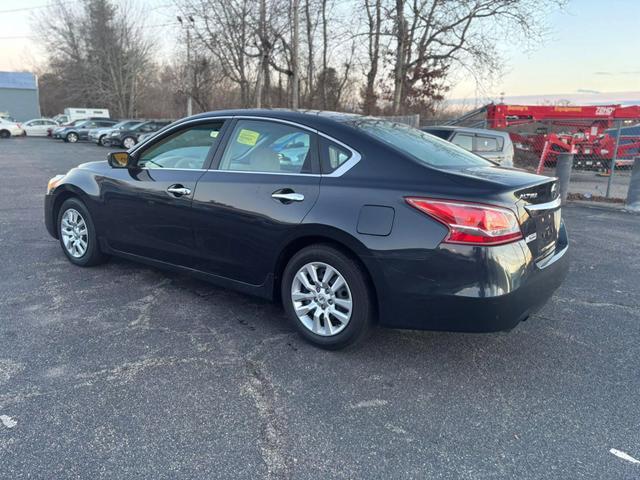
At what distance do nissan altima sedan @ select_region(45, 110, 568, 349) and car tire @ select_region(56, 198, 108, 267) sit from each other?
0.53 m

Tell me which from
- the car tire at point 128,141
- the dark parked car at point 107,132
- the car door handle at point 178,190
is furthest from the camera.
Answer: the dark parked car at point 107,132

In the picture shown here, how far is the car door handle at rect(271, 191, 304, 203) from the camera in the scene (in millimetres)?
3259

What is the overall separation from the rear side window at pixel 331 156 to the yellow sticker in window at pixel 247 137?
2.06 ft

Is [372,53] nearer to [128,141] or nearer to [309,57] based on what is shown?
[309,57]

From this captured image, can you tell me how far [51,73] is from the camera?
5781cm

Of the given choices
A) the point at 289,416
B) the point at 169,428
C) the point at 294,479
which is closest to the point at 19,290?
the point at 169,428

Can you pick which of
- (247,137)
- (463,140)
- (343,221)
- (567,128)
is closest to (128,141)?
(567,128)

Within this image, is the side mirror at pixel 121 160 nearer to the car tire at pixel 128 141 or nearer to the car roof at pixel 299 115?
the car roof at pixel 299 115

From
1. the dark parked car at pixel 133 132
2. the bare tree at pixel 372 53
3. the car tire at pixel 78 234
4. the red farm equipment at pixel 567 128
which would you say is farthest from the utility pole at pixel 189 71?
the car tire at pixel 78 234

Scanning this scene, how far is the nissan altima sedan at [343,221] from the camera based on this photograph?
9.12 feet

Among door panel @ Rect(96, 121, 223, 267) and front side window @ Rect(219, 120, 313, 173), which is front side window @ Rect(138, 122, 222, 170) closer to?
door panel @ Rect(96, 121, 223, 267)

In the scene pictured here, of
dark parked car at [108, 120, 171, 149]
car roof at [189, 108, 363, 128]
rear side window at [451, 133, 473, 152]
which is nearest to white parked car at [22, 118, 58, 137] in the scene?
dark parked car at [108, 120, 171, 149]

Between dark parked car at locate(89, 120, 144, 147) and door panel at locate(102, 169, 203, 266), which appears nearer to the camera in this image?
door panel at locate(102, 169, 203, 266)

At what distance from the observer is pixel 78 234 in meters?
4.88
